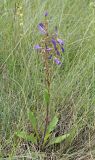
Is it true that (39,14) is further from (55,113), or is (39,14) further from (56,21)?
(55,113)

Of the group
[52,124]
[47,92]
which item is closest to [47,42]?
[47,92]

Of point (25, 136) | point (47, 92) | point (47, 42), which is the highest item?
point (47, 42)

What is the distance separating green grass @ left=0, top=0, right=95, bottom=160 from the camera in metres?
1.41

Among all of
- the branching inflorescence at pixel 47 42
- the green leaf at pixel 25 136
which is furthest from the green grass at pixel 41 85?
the branching inflorescence at pixel 47 42

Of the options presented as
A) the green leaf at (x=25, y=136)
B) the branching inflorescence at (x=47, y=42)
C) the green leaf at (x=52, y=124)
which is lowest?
the green leaf at (x=25, y=136)

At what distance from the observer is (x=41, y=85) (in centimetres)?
160

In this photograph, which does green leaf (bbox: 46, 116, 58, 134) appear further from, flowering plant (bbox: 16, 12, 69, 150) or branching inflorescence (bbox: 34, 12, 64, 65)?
Result: branching inflorescence (bbox: 34, 12, 64, 65)

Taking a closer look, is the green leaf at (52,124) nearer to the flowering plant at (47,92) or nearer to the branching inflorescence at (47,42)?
the flowering plant at (47,92)

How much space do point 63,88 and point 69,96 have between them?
44 mm

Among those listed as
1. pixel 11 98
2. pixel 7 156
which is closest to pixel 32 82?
pixel 11 98

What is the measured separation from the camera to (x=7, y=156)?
135cm

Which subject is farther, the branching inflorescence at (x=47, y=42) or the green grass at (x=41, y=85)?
the green grass at (x=41, y=85)

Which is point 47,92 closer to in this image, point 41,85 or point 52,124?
point 52,124

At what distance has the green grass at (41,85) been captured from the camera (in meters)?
1.41
